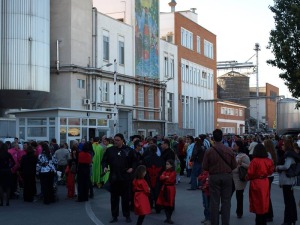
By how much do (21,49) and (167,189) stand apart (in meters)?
25.4

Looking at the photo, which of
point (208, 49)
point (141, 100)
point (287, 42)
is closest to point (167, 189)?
point (287, 42)

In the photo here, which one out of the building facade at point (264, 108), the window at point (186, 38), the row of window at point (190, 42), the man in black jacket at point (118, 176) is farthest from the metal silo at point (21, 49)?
the building facade at point (264, 108)

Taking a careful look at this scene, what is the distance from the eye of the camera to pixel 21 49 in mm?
35250

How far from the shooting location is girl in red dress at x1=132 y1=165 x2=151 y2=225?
10750 mm

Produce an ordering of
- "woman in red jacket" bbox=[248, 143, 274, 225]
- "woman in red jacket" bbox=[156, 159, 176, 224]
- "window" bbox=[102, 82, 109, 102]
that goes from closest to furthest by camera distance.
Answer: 1. "woman in red jacket" bbox=[248, 143, 274, 225]
2. "woman in red jacket" bbox=[156, 159, 176, 224]
3. "window" bbox=[102, 82, 109, 102]

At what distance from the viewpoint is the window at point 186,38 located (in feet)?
196

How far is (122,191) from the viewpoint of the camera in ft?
40.0

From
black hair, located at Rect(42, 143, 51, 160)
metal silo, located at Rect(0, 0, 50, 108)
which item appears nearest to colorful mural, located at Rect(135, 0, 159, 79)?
metal silo, located at Rect(0, 0, 50, 108)

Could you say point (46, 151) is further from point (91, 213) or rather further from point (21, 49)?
point (21, 49)

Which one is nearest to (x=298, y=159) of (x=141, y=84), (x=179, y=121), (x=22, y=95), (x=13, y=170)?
(x=13, y=170)

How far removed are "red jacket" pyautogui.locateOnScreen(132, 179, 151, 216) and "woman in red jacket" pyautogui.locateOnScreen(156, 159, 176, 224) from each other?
105 centimetres

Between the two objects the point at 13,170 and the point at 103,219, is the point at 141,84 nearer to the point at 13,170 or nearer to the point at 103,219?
the point at 13,170

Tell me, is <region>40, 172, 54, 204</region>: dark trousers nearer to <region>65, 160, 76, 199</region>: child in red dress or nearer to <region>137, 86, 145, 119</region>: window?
<region>65, 160, 76, 199</region>: child in red dress

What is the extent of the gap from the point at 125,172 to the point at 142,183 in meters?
1.23
